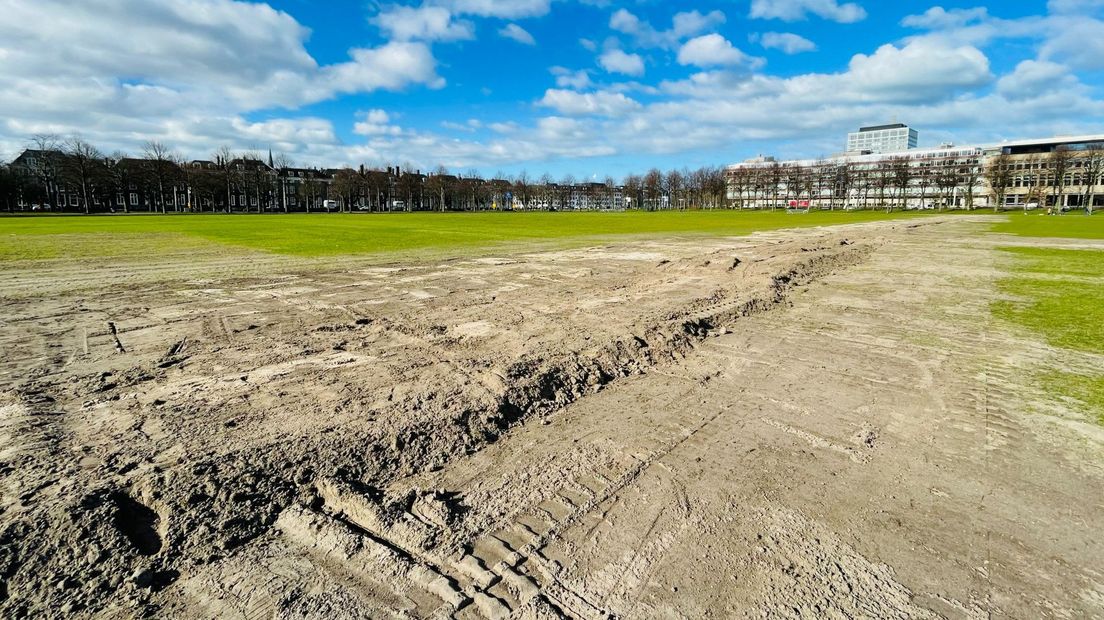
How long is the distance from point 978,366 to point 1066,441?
2449 millimetres

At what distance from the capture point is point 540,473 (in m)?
4.27

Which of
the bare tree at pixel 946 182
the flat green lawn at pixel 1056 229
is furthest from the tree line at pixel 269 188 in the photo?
the flat green lawn at pixel 1056 229

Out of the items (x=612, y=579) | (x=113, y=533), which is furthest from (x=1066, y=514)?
(x=113, y=533)

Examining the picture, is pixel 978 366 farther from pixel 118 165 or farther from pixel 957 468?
pixel 118 165

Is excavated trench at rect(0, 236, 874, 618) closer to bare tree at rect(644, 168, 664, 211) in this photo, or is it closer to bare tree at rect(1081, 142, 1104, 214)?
bare tree at rect(1081, 142, 1104, 214)

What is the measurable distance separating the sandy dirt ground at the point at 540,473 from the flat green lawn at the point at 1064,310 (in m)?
0.40

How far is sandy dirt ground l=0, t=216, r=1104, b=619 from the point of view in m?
3.04

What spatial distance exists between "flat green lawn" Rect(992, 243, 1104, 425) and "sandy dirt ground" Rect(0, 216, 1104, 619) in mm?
402

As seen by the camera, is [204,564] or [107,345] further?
[107,345]

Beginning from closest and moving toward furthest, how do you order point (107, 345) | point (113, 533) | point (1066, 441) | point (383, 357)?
1. point (113, 533)
2. point (1066, 441)
3. point (383, 357)
4. point (107, 345)

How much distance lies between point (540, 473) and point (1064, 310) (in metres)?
12.2

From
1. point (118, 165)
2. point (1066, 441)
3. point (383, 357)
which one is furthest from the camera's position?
point (118, 165)

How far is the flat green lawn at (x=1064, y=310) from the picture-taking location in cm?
624

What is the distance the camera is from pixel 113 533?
3.36 metres
